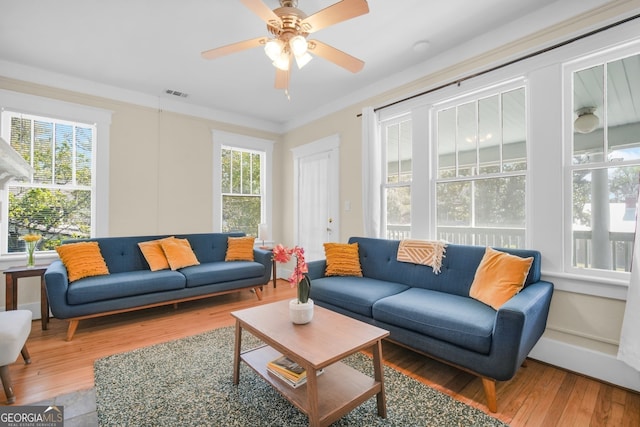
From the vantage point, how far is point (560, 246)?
228 cm

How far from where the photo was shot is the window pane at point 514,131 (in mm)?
2691

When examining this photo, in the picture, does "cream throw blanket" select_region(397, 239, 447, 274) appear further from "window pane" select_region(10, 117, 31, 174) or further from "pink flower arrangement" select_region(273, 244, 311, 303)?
"window pane" select_region(10, 117, 31, 174)

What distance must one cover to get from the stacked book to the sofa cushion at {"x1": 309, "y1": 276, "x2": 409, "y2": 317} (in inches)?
33.3

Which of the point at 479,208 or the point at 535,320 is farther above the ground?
the point at 479,208

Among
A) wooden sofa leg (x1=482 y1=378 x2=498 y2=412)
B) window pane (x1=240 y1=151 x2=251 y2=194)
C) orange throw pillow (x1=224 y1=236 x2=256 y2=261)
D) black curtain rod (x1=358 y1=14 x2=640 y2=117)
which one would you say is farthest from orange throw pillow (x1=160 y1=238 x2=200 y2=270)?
wooden sofa leg (x1=482 y1=378 x2=498 y2=412)

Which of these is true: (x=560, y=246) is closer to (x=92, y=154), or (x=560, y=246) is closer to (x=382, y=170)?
(x=382, y=170)

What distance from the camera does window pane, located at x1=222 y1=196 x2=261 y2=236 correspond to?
4.79 m

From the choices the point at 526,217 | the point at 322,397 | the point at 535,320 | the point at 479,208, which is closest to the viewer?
the point at 322,397

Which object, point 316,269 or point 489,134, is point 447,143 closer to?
point 489,134

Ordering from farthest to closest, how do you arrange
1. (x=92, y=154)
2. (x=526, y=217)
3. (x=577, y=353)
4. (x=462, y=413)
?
(x=92, y=154) → (x=526, y=217) → (x=577, y=353) → (x=462, y=413)

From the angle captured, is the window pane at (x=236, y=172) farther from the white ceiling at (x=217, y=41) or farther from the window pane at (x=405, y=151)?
the window pane at (x=405, y=151)

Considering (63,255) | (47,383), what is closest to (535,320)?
(47,383)

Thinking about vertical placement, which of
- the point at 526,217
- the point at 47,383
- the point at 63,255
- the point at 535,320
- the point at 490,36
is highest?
the point at 490,36

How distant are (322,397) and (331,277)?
1654 mm
